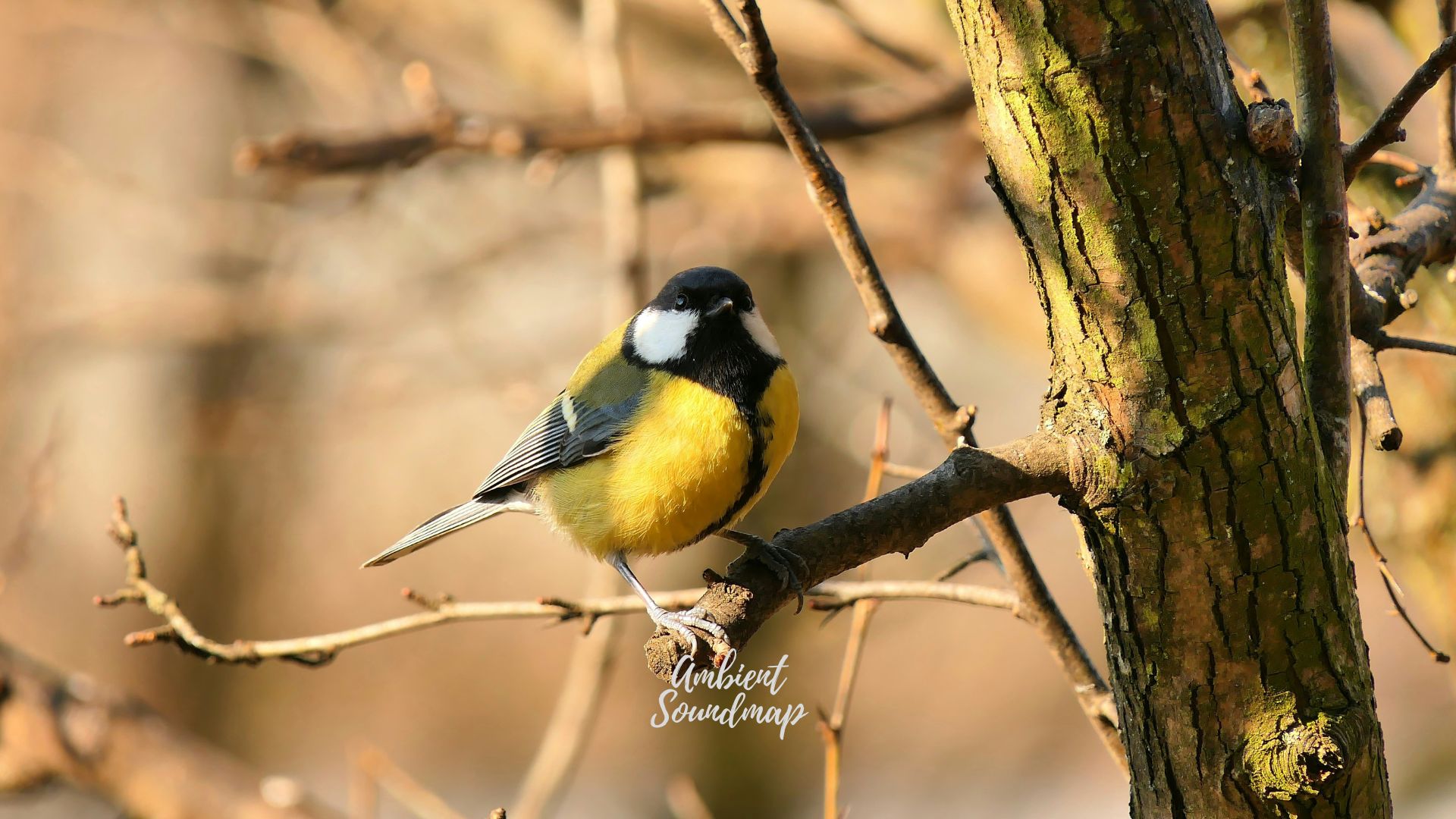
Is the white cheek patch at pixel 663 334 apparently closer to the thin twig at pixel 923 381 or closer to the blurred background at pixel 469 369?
the thin twig at pixel 923 381

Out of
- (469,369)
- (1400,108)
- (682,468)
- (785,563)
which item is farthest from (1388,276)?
(469,369)

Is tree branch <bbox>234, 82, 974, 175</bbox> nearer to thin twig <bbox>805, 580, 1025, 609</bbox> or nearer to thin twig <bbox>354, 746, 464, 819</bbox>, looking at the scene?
thin twig <bbox>354, 746, 464, 819</bbox>

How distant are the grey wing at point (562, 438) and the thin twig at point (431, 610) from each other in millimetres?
590

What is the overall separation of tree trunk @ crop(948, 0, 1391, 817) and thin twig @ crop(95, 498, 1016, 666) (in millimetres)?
424

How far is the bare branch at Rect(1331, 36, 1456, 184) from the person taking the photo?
1274 millimetres

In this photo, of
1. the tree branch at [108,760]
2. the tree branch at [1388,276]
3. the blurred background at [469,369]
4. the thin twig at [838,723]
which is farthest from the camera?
the blurred background at [469,369]

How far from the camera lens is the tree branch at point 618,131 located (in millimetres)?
3020

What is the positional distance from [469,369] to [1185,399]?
423cm

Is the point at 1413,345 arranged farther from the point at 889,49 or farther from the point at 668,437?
the point at 889,49

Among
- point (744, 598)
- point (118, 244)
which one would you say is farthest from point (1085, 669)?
point (118, 244)

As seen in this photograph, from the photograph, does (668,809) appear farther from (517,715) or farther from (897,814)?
(517,715)

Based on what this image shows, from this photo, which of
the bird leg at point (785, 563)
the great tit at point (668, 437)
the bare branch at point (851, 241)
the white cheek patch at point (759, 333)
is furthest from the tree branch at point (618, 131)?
the bird leg at point (785, 563)

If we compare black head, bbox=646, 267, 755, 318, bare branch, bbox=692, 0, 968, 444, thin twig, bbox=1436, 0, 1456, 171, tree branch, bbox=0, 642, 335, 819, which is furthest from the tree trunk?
tree branch, bbox=0, 642, 335, 819

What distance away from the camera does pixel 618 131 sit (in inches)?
126
